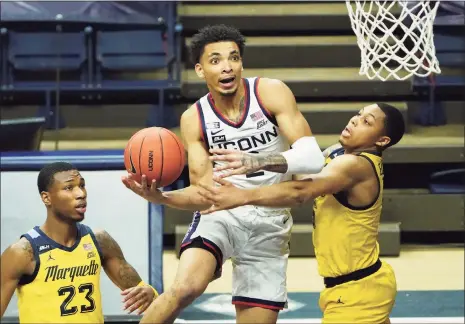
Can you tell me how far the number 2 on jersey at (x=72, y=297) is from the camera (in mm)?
4074

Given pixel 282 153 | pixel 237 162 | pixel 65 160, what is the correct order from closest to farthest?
pixel 237 162 → pixel 282 153 → pixel 65 160

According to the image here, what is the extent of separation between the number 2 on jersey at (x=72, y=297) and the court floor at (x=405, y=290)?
88.2 inches

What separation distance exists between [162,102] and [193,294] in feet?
17.4

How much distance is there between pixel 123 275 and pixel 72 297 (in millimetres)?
315

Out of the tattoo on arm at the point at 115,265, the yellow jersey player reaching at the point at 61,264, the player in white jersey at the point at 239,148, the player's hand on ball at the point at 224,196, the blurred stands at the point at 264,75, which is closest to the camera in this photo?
the player's hand on ball at the point at 224,196

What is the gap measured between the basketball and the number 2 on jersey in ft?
1.74

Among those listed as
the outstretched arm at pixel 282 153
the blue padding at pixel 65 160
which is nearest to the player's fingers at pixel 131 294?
the outstretched arm at pixel 282 153

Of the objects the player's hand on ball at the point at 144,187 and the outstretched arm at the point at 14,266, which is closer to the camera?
the outstretched arm at the point at 14,266

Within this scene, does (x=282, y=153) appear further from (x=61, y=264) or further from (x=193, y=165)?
(x=61, y=264)

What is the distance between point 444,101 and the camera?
9750 mm

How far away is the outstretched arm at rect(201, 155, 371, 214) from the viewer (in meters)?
3.89

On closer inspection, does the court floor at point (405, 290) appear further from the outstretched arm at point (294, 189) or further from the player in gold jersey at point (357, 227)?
the outstretched arm at point (294, 189)

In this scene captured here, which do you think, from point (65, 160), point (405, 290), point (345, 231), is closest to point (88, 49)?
point (65, 160)

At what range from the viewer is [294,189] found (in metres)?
4.03
